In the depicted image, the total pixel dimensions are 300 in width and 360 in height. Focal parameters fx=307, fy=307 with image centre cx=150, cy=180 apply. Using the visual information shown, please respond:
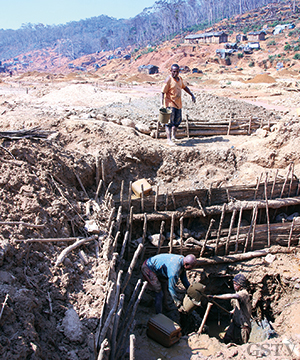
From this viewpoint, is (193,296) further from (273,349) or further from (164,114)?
(164,114)

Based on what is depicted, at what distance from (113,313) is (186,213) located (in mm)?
3162

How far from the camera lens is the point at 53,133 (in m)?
6.58

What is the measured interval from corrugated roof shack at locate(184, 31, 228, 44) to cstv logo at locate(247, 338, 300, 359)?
179ft

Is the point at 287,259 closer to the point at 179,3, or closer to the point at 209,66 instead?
the point at 209,66

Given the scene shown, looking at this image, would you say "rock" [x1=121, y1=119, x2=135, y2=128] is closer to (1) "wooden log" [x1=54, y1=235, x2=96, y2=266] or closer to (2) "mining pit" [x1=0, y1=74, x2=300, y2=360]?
(2) "mining pit" [x1=0, y1=74, x2=300, y2=360]

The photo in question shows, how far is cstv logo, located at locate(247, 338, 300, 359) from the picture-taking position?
3599 mm

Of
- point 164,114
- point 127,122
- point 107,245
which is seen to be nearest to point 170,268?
point 107,245

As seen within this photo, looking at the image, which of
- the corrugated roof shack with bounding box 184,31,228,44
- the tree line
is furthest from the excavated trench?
the tree line

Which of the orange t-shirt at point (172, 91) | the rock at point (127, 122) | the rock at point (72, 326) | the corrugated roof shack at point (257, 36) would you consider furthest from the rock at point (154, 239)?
the corrugated roof shack at point (257, 36)

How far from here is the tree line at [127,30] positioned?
7806 centimetres

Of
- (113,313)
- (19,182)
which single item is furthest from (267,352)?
(19,182)

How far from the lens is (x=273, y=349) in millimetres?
3730

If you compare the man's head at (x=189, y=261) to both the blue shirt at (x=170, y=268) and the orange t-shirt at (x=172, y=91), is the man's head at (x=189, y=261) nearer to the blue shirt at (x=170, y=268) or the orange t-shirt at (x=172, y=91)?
the blue shirt at (x=170, y=268)

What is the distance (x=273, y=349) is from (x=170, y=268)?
1.57m
